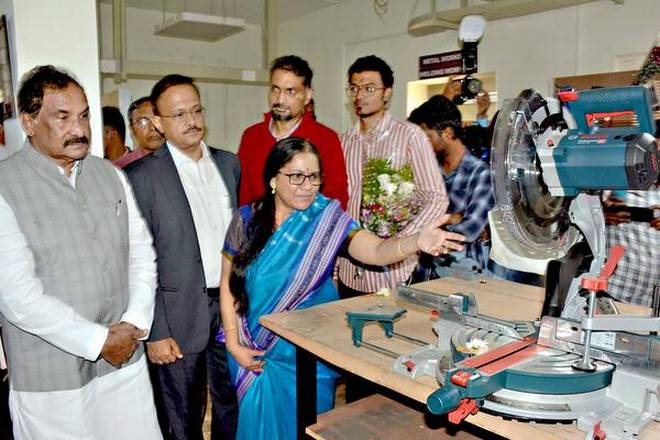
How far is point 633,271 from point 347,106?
508 cm

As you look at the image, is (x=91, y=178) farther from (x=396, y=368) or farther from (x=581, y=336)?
(x=581, y=336)

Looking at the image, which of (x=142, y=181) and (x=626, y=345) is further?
(x=142, y=181)

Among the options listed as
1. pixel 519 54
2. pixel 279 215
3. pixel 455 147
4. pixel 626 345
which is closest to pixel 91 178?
pixel 279 215

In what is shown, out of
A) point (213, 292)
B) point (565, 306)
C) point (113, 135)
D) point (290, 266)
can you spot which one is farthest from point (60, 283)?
point (113, 135)

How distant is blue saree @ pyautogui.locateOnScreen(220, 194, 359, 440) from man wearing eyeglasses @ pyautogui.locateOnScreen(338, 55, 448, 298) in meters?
0.47

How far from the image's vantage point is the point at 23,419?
1532 mm

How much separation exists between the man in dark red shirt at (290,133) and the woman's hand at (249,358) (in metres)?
0.65

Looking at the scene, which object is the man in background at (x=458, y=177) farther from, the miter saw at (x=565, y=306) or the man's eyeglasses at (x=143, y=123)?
the man's eyeglasses at (x=143, y=123)

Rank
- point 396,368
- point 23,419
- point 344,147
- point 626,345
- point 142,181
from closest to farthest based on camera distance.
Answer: point 626,345
point 396,368
point 23,419
point 142,181
point 344,147

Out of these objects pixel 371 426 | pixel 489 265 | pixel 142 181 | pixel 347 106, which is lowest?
pixel 371 426

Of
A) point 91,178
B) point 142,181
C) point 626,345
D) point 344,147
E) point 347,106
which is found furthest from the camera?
point 347,106

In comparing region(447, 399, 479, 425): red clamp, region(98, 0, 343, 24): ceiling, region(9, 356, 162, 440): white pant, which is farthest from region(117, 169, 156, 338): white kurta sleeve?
region(98, 0, 343, 24): ceiling

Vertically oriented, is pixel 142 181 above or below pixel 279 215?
above

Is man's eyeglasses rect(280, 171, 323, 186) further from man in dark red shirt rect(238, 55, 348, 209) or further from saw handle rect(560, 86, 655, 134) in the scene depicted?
saw handle rect(560, 86, 655, 134)
